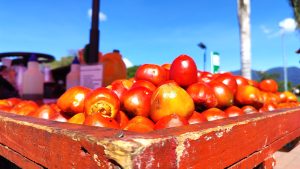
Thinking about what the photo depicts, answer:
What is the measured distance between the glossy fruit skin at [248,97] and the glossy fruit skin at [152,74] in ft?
1.84

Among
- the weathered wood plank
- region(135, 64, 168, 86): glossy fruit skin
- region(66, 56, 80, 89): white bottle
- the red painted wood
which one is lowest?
the red painted wood

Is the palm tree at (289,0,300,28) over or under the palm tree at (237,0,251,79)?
over

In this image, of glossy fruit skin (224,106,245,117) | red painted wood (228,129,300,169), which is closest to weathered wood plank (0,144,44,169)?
red painted wood (228,129,300,169)

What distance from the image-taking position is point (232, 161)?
3.60ft

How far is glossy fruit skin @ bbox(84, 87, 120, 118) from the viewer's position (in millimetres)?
1383

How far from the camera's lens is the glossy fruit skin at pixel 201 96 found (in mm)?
1697

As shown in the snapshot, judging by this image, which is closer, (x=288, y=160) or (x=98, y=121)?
(x=98, y=121)

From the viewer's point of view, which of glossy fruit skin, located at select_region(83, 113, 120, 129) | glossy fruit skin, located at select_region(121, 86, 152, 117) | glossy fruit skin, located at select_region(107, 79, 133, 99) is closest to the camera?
glossy fruit skin, located at select_region(83, 113, 120, 129)

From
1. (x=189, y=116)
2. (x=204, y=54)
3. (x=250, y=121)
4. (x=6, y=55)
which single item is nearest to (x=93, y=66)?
(x=189, y=116)

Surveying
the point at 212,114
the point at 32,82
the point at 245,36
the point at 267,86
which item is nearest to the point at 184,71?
the point at 212,114

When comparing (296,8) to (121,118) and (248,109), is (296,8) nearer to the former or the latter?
(248,109)

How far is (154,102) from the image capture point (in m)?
1.45

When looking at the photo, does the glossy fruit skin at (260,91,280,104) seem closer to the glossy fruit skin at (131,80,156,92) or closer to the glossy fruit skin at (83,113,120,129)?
the glossy fruit skin at (131,80,156,92)

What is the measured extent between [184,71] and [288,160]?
2.76m
